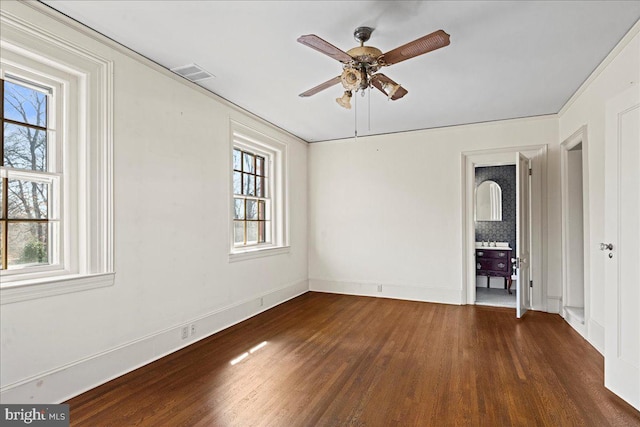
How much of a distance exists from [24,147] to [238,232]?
2525 mm

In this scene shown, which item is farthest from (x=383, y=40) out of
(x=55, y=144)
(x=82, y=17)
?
(x=55, y=144)

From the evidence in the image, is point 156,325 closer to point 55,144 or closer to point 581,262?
point 55,144

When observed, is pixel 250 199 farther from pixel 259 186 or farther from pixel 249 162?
pixel 249 162

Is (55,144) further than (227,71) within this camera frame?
No

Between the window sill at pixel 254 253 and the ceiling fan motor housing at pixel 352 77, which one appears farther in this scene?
the window sill at pixel 254 253

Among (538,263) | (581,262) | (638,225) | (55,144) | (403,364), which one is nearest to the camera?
(638,225)

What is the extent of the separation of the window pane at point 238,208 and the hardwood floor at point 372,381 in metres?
1.43

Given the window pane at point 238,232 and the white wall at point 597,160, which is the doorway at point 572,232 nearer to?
the white wall at point 597,160

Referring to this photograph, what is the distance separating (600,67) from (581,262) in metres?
2.30

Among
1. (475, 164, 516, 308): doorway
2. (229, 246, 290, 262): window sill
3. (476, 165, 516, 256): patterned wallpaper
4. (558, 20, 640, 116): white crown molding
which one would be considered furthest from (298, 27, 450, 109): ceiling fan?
(476, 165, 516, 256): patterned wallpaper

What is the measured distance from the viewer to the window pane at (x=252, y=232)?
4.77m

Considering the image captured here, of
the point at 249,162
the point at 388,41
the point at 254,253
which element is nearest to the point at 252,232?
the point at 254,253

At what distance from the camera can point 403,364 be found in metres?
2.96

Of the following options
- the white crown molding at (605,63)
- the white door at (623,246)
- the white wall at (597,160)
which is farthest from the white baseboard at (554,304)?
the white crown molding at (605,63)
